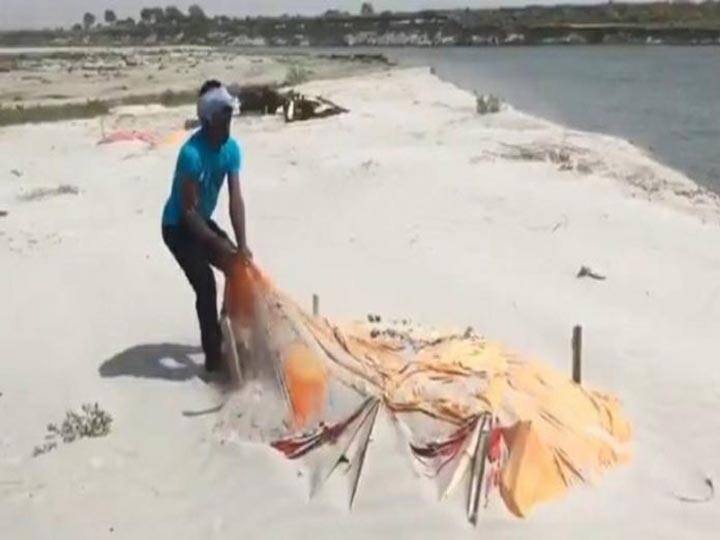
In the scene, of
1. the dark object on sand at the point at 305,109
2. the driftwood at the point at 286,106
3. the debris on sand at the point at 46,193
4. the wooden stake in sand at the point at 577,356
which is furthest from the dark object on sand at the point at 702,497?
the dark object on sand at the point at 305,109

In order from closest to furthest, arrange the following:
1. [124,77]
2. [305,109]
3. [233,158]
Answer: [233,158] < [305,109] < [124,77]

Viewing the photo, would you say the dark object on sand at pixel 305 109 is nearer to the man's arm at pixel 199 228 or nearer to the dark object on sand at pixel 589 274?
the dark object on sand at pixel 589 274

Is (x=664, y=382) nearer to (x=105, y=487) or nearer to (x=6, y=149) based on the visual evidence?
(x=105, y=487)

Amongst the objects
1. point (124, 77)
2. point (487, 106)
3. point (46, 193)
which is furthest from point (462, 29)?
point (46, 193)

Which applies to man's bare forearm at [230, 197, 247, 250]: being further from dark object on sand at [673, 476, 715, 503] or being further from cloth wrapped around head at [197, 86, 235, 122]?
dark object on sand at [673, 476, 715, 503]

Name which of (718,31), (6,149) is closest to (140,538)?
(6,149)

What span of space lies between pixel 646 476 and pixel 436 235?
5.96 m

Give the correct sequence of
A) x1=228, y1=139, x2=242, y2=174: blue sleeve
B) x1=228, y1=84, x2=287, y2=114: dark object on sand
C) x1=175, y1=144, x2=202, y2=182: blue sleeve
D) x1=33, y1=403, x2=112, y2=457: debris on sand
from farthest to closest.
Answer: x1=228, y1=84, x2=287, y2=114: dark object on sand
x1=228, y1=139, x2=242, y2=174: blue sleeve
x1=175, y1=144, x2=202, y2=182: blue sleeve
x1=33, y1=403, x2=112, y2=457: debris on sand

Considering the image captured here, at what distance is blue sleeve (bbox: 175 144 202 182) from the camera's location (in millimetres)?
6551

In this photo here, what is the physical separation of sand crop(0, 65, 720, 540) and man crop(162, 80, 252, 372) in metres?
0.52

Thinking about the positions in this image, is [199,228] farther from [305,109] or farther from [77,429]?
[305,109]

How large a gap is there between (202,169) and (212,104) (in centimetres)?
39

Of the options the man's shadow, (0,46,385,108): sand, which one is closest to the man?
the man's shadow

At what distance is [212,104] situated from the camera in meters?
6.44
